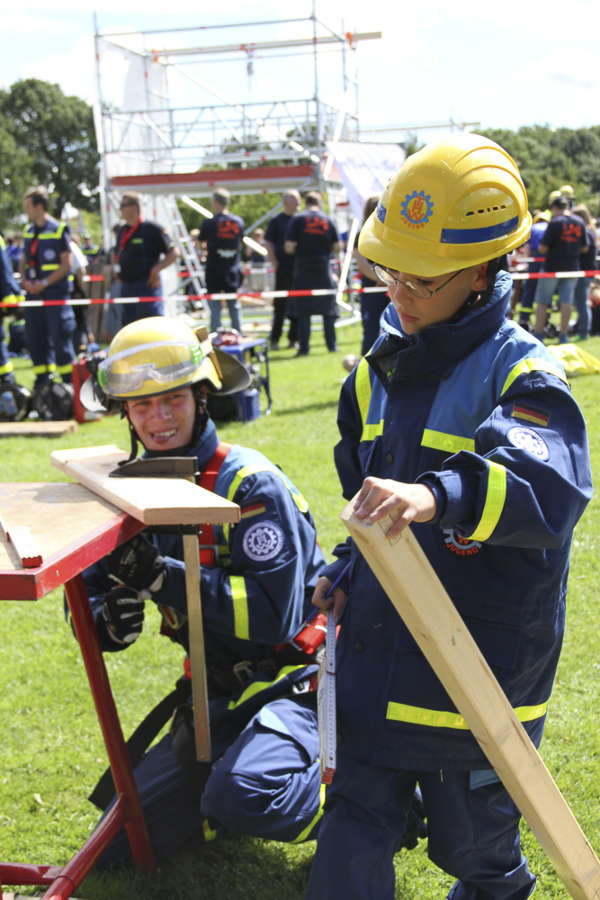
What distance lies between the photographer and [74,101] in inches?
→ 3226

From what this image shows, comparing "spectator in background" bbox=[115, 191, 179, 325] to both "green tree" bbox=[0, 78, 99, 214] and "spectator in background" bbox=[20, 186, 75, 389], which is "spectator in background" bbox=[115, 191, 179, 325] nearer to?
"spectator in background" bbox=[20, 186, 75, 389]

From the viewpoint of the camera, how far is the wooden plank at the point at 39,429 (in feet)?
29.3

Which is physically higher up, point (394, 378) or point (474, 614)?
point (394, 378)

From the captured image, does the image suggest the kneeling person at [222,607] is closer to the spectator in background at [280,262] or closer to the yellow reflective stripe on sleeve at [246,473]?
the yellow reflective stripe on sleeve at [246,473]

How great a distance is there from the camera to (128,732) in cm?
364

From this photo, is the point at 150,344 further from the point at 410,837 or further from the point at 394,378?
the point at 410,837

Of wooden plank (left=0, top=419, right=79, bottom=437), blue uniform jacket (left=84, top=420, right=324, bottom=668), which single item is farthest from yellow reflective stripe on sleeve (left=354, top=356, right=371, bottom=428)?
wooden plank (left=0, top=419, right=79, bottom=437)

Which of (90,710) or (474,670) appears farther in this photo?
(90,710)

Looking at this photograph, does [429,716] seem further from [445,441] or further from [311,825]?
[311,825]

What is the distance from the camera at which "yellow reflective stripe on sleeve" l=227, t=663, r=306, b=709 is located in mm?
2785

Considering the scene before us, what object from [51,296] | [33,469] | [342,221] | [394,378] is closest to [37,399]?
[51,296]

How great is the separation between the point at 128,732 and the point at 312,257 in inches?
407

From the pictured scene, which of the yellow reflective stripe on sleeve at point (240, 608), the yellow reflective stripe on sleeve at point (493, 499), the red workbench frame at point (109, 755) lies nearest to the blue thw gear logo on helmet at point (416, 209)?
the yellow reflective stripe on sleeve at point (493, 499)

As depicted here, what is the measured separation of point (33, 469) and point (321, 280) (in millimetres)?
6686
